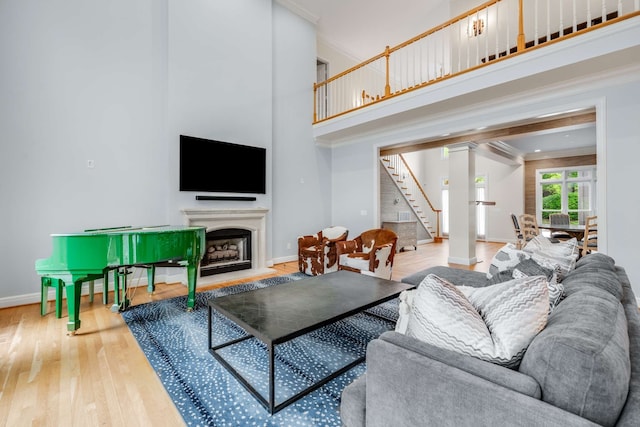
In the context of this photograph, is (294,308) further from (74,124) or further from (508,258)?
(74,124)

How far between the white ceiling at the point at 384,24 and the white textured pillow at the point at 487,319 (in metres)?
5.72

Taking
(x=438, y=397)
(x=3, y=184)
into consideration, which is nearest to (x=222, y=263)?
(x=3, y=184)

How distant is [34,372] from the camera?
2.10m

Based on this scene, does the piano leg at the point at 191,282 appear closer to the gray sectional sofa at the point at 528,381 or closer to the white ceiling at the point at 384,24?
the gray sectional sofa at the point at 528,381

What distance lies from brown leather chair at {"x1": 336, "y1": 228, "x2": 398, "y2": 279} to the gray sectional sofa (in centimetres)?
302

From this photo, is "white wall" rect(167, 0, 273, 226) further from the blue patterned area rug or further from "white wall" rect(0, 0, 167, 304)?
the blue patterned area rug

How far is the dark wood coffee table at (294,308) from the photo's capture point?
174 cm

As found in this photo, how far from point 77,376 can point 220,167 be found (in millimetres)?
3584

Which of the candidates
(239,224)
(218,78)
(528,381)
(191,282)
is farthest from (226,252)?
(528,381)

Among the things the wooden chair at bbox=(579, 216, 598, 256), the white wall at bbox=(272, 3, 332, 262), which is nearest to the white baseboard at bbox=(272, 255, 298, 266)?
the white wall at bbox=(272, 3, 332, 262)

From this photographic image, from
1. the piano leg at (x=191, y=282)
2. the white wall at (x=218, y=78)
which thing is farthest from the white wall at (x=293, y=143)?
the piano leg at (x=191, y=282)

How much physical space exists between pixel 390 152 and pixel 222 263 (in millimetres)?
4309

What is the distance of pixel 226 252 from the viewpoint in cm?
523

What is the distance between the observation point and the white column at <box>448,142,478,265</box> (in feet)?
19.6
